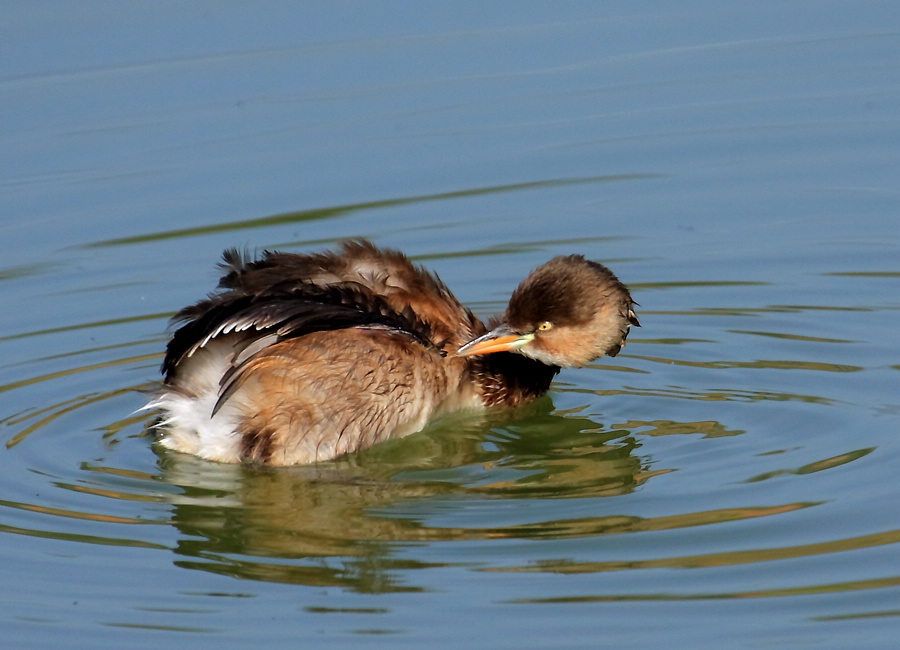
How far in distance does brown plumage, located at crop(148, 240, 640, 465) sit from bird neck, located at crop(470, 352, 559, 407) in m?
0.02

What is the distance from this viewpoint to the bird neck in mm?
8297

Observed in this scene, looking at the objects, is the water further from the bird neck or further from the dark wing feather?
the dark wing feather

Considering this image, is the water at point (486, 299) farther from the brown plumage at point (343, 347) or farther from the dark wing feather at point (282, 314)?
the dark wing feather at point (282, 314)

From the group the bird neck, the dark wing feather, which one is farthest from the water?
the dark wing feather

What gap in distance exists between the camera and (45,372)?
878cm

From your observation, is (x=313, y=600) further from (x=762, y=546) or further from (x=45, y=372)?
(x=45, y=372)

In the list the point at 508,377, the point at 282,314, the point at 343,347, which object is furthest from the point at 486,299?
the point at 282,314

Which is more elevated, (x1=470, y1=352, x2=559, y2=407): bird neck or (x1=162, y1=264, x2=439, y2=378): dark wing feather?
(x1=162, y1=264, x2=439, y2=378): dark wing feather

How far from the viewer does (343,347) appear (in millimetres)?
7355

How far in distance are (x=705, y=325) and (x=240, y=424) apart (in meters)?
3.01

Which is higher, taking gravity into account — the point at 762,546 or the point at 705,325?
the point at 705,325

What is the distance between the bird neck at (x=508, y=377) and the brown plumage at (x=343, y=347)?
0.06ft

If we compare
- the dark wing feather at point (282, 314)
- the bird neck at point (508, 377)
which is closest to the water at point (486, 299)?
the bird neck at point (508, 377)

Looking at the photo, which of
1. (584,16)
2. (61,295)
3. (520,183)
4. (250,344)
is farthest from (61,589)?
(584,16)
